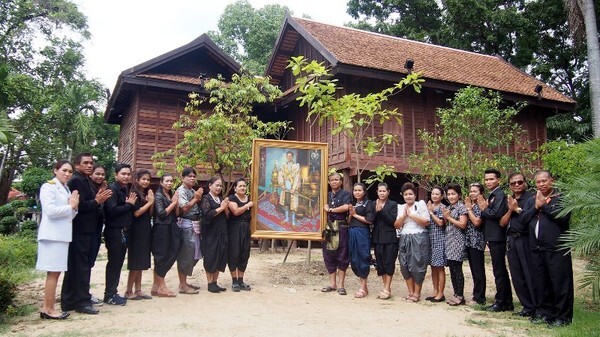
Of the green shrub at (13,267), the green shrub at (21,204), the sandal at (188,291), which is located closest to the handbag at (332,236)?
the sandal at (188,291)

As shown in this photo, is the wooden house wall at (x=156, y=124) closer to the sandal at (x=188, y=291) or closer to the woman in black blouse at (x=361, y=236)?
the sandal at (x=188, y=291)

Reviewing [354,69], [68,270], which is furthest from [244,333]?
[354,69]

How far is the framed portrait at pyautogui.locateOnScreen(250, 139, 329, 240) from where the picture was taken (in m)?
7.23

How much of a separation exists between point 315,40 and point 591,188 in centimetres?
993

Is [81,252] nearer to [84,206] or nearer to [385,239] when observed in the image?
[84,206]

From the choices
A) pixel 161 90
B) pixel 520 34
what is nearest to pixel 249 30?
pixel 520 34

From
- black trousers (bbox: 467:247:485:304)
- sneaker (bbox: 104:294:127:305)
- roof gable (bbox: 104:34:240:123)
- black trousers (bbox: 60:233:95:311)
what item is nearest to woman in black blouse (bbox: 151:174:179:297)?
sneaker (bbox: 104:294:127:305)

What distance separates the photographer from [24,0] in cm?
2141

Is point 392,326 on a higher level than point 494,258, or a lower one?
lower

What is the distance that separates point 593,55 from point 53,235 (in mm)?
15370

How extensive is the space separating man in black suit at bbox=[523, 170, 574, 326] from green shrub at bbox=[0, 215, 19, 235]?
17106 millimetres

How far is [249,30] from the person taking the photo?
31609 mm

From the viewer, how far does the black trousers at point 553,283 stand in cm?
505

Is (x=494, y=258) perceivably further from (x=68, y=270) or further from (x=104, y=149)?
(x=104, y=149)
